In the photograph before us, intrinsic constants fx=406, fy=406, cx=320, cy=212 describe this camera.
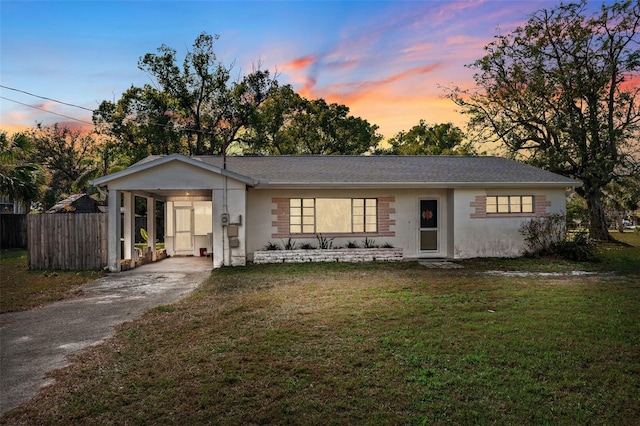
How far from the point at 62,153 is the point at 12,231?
2141 cm

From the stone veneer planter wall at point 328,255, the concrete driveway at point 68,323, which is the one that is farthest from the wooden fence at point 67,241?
the stone veneer planter wall at point 328,255

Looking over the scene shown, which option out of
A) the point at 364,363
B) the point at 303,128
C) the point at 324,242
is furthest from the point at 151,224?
the point at 303,128

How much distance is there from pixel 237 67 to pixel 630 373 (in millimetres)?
27911

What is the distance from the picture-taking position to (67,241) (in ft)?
38.4

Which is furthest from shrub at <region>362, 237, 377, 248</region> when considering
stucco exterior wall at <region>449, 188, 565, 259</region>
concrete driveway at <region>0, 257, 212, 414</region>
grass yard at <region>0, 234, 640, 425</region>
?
grass yard at <region>0, 234, 640, 425</region>

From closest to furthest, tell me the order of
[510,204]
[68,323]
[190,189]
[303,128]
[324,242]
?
[68,323] → [190,189] → [324,242] → [510,204] → [303,128]

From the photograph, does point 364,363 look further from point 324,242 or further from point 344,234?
point 344,234

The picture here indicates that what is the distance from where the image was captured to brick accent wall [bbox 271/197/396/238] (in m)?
13.6

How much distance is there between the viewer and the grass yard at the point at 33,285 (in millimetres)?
7586

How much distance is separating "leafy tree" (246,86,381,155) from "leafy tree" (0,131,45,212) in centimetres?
1465

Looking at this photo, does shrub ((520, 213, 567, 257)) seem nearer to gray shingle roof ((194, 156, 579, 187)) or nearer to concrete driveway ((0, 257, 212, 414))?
gray shingle roof ((194, 156, 579, 187))

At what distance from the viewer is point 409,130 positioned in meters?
40.9

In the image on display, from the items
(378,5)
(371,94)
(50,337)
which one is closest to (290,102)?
(371,94)

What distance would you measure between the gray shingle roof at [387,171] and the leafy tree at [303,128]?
13405 millimetres
